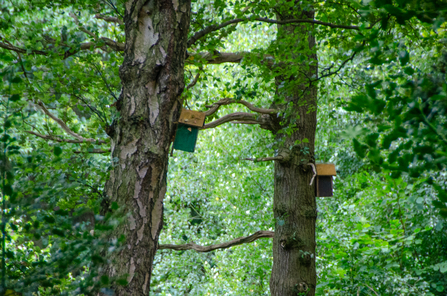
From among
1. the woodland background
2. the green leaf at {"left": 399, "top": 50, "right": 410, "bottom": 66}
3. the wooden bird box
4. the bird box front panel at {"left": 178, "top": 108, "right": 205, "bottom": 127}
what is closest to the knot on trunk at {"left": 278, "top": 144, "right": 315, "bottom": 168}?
the wooden bird box

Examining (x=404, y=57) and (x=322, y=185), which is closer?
(x=404, y=57)

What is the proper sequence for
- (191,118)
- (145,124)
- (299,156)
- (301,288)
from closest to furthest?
1. (145,124)
2. (191,118)
3. (301,288)
4. (299,156)

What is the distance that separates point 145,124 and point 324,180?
204 centimetres

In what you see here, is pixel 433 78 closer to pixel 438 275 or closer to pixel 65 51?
pixel 65 51

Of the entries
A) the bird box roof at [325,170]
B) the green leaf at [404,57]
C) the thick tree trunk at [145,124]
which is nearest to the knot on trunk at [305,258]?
the bird box roof at [325,170]

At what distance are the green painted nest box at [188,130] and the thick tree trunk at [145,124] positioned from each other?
0.75 metres

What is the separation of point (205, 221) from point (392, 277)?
15.8 feet

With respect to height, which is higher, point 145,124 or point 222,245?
point 145,124

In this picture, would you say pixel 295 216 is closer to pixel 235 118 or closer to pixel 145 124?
pixel 235 118

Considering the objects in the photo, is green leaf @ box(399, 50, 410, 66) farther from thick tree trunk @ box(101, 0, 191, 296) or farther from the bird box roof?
the bird box roof

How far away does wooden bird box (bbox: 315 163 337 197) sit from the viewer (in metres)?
3.33

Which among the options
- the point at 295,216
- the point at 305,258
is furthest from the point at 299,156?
the point at 305,258

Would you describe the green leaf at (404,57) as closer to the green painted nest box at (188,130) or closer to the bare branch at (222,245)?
the green painted nest box at (188,130)

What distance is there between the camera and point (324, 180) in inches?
133
